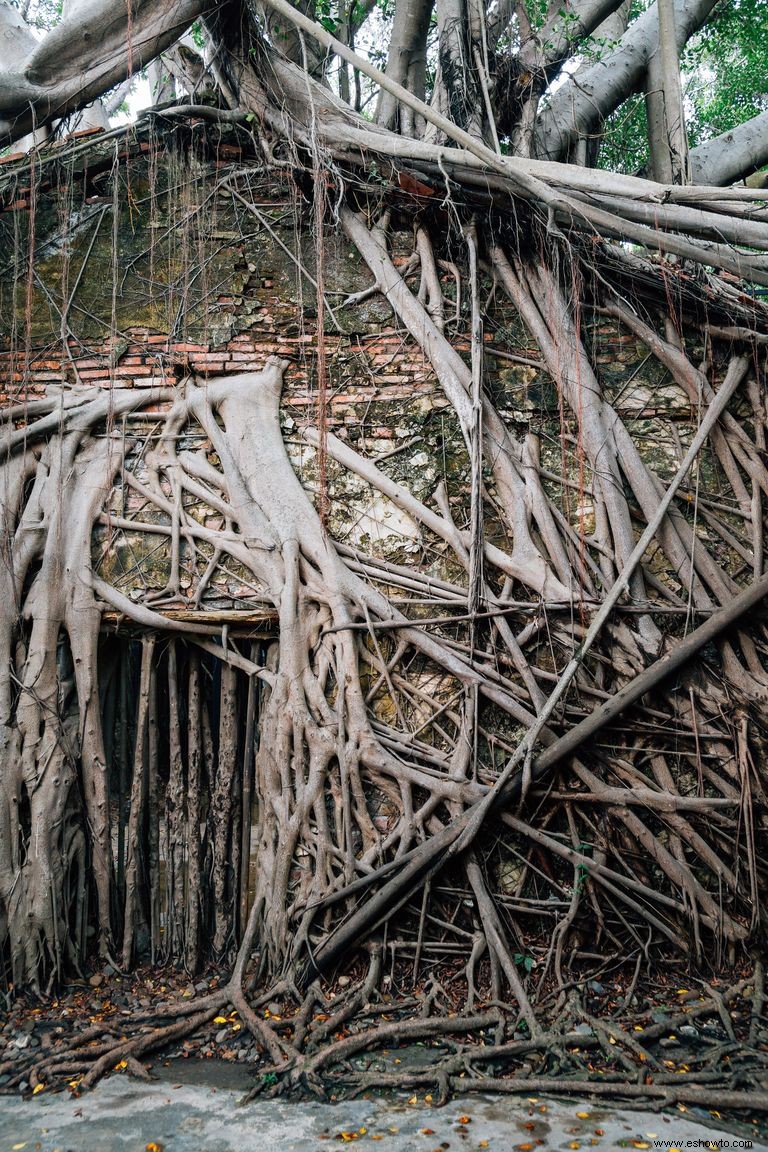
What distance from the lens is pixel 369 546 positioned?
4125 millimetres

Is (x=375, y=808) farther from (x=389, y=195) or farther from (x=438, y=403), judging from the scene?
(x=389, y=195)

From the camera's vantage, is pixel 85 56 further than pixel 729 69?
No

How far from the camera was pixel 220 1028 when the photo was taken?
3.28m

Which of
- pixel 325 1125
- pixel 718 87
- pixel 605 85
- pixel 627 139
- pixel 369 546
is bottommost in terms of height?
pixel 325 1125

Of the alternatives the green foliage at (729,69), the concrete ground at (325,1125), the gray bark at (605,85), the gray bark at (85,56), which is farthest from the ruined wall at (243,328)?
the green foliage at (729,69)

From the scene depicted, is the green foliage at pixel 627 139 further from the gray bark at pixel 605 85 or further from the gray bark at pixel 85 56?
the gray bark at pixel 85 56

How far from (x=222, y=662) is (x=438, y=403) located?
5.53 ft

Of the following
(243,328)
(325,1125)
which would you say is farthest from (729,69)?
(325,1125)

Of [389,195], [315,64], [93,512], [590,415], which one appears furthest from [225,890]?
[315,64]

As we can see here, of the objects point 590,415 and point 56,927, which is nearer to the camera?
point 56,927

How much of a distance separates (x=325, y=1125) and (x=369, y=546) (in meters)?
2.37

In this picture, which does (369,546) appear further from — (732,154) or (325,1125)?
(732,154)

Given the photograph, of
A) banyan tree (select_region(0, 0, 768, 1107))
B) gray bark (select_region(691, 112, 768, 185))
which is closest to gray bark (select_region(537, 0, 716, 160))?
banyan tree (select_region(0, 0, 768, 1107))

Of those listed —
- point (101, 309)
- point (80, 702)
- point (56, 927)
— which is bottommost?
point (56, 927)
